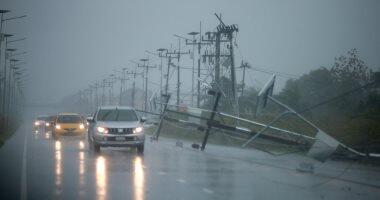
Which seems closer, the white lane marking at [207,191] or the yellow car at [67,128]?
the white lane marking at [207,191]

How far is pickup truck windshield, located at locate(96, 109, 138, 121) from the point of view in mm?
29234

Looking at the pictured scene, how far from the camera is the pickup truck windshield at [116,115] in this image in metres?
29.2

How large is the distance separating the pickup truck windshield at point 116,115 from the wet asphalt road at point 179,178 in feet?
13.0

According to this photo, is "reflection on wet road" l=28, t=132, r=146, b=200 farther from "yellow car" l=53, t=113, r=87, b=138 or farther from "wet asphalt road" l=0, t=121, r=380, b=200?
"yellow car" l=53, t=113, r=87, b=138

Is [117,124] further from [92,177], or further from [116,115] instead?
[92,177]

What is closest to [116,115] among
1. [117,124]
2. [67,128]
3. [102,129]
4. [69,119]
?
[117,124]

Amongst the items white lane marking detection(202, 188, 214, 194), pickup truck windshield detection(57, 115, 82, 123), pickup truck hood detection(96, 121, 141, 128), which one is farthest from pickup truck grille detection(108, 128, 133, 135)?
pickup truck windshield detection(57, 115, 82, 123)

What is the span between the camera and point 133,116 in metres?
29.4

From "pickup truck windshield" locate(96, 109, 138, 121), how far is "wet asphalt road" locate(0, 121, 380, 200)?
Result: 3.95 metres

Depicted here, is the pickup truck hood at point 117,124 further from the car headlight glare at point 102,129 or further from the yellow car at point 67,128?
the yellow car at point 67,128

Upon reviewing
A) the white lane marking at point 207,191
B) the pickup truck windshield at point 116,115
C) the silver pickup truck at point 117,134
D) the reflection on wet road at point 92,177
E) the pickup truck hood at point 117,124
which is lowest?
the reflection on wet road at point 92,177

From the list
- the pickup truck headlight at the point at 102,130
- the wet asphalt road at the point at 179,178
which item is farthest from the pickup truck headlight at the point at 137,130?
the wet asphalt road at the point at 179,178

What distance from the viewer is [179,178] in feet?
57.0

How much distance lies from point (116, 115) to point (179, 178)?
1252 cm
